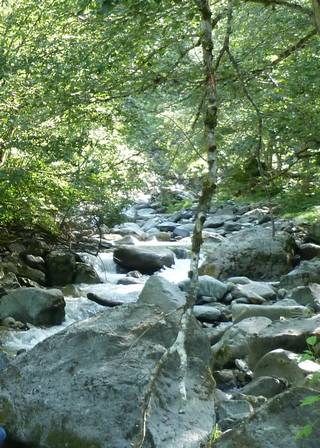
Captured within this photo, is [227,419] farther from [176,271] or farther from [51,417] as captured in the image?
[176,271]

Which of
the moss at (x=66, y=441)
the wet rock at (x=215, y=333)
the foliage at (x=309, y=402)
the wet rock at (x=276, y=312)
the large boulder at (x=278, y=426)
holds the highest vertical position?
the foliage at (x=309, y=402)

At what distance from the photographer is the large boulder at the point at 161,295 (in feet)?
26.4

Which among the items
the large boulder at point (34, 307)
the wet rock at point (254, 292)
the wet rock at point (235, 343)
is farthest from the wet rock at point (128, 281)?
the wet rock at point (235, 343)

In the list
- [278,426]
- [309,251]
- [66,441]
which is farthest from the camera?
[309,251]

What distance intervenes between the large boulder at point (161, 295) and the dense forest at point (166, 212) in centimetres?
3

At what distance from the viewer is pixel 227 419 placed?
4.75 m

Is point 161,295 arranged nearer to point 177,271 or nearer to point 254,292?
point 254,292

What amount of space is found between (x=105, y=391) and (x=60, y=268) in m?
8.17

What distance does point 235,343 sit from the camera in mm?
7070

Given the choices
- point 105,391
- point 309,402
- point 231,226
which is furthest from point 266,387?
point 231,226

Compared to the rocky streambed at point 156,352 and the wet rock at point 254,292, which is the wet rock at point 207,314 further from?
the wet rock at point 254,292

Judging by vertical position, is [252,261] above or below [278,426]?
below

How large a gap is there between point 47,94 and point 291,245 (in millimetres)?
8704

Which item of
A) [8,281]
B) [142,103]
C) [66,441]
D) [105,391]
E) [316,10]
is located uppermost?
[316,10]
